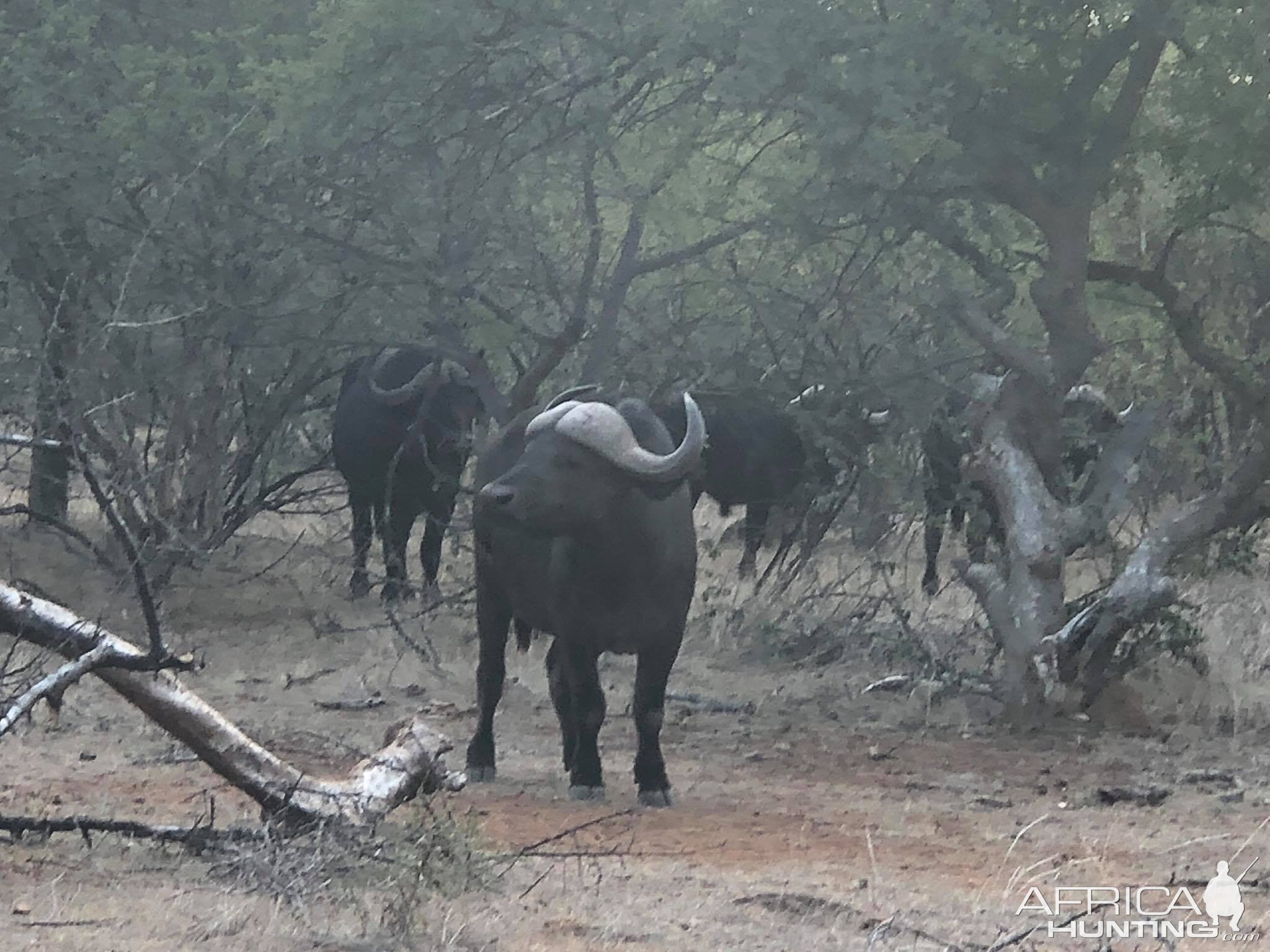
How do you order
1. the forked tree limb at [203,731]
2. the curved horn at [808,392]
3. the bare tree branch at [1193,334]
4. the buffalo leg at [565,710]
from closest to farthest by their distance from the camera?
the forked tree limb at [203,731], the buffalo leg at [565,710], the bare tree branch at [1193,334], the curved horn at [808,392]

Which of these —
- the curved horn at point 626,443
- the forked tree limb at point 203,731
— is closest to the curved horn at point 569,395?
the curved horn at point 626,443

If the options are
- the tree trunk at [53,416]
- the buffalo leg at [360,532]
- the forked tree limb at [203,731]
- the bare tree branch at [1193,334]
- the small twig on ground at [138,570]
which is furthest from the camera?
the buffalo leg at [360,532]

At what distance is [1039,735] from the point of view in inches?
373

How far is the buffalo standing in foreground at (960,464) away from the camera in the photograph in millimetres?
11047

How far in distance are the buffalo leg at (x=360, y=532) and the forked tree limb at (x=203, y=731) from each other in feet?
23.7

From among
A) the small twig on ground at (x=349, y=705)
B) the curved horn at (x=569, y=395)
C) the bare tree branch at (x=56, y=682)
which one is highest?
the curved horn at (x=569, y=395)

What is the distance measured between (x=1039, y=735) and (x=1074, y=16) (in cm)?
377

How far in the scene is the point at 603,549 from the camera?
780 centimetres

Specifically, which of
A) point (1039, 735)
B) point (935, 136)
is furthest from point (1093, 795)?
point (935, 136)

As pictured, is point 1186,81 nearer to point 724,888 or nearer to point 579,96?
point 579,96

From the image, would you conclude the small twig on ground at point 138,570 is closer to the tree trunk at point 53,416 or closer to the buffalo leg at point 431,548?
the tree trunk at point 53,416

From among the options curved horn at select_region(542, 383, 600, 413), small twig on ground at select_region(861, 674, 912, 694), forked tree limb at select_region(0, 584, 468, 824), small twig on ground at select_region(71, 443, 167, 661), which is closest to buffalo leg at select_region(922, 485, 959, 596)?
small twig on ground at select_region(861, 674, 912, 694)

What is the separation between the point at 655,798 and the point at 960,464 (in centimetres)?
385

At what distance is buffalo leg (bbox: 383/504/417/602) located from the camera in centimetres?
1288
